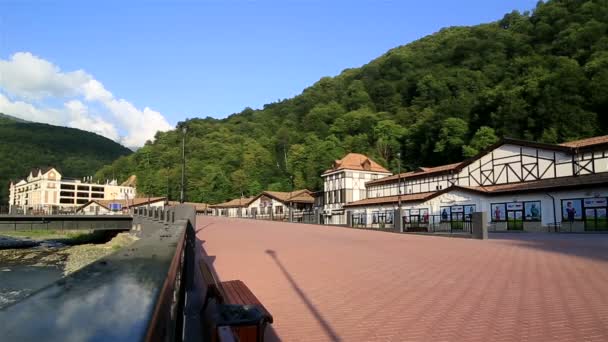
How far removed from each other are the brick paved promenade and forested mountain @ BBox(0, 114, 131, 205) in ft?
514

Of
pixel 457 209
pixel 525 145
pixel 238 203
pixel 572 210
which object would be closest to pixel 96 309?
pixel 572 210

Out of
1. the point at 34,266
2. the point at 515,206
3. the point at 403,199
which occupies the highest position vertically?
the point at 403,199

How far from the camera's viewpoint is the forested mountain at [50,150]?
141375 mm

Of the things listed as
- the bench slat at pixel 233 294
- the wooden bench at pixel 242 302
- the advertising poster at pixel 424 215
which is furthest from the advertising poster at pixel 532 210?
the bench slat at pixel 233 294

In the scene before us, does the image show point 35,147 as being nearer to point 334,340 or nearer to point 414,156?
point 414,156

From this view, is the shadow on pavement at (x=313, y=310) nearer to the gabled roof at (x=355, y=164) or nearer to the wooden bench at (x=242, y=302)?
the wooden bench at (x=242, y=302)

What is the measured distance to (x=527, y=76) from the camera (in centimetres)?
5834

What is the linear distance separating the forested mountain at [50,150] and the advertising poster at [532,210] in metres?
150

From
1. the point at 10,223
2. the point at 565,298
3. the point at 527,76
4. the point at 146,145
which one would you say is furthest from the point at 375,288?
the point at 146,145

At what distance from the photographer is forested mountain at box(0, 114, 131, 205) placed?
141375 millimetres

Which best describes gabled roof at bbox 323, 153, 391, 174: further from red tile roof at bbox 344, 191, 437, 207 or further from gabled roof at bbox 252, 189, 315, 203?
gabled roof at bbox 252, 189, 315, 203

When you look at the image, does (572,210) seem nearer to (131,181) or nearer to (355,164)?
(355,164)

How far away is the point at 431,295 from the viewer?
7.57 m

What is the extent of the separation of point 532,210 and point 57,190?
12780 cm
